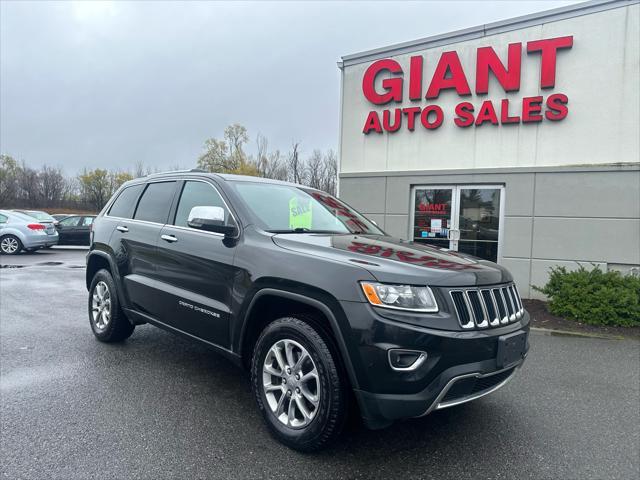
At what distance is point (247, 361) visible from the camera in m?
3.27

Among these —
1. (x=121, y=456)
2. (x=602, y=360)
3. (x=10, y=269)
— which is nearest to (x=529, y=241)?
(x=602, y=360)

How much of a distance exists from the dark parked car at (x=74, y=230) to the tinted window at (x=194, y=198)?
56.5ft

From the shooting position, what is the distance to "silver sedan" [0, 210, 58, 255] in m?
15.6

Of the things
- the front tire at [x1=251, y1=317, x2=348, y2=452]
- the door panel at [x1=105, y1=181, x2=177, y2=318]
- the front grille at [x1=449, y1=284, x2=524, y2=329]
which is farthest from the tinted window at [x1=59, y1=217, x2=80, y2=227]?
the front grille at [x1=449, y1=284, x2=524, y2=329]

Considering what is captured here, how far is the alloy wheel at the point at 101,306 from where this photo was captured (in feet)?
15.8

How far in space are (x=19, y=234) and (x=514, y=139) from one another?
16161 mm

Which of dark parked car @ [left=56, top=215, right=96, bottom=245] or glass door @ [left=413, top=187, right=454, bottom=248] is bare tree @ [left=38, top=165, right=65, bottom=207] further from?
glass door @ [left=413, top=187, right=454, bottom=248]

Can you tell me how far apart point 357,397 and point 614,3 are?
355 inches

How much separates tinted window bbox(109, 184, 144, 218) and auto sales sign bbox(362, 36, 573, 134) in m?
6.25

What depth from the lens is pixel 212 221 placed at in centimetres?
328

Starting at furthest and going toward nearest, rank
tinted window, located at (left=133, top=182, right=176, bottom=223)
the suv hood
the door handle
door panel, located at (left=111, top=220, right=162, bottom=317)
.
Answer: tinted window, located at (left=133, top=182, right=176, bottom=223)
door panel, located at (left=111, top=220, right=162, bottom=317)
the door handle
the suv hood

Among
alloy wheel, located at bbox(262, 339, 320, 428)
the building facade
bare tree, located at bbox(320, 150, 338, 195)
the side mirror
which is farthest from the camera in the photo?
bare tree, located at bbox(320, 150, 338, 195)

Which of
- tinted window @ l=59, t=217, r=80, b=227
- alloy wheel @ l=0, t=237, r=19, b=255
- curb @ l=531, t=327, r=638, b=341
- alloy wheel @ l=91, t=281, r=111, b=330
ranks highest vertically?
tinted window @ l=59, t=217, r=80, b=227

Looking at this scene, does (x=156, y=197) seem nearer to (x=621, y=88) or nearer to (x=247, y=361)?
(x=247, y=361)
